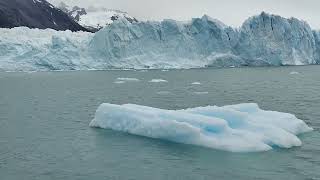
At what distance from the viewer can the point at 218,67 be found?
3201 inches

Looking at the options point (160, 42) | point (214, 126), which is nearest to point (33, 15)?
point (160, 42)

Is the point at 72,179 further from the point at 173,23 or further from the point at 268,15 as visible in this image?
the point at 268,15

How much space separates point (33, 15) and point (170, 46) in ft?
297

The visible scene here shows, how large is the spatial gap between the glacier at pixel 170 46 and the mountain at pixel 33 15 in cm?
6103

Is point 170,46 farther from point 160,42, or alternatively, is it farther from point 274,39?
point 274,39

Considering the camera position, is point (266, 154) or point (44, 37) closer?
point (266, 154)

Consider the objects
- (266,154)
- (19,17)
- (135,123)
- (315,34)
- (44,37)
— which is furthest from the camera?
(19,17)

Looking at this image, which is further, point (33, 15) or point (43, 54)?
point (33, 15)

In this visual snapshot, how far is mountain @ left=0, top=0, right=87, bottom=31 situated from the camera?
135m

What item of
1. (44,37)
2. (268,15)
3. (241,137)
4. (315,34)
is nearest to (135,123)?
(241,137)

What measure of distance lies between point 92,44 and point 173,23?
42.2 ft

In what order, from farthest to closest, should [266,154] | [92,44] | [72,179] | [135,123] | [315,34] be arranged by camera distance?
Result: [315,34], [92,44], [135,123], [266,154], [72,179]

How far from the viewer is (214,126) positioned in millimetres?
14039

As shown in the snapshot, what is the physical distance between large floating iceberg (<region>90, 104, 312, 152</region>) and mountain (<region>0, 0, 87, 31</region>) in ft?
396
